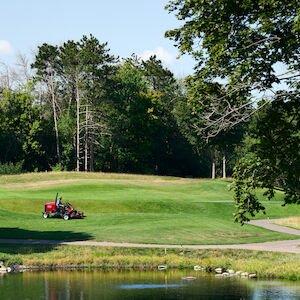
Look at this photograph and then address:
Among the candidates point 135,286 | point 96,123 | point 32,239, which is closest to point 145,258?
point 135,286

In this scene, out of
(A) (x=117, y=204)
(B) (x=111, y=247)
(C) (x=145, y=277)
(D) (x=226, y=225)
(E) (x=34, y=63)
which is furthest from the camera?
(E) (x=34, y=63)

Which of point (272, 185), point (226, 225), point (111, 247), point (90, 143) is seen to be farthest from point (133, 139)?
point (272, 185)

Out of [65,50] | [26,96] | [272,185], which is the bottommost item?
[272,185]

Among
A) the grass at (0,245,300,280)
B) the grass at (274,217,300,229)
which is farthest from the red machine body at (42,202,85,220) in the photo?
the grass at (274,217,300,229)

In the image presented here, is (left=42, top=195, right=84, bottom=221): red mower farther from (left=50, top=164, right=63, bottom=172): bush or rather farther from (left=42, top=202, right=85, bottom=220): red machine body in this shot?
(left=50, top=164, right=63, bottom=172): bush

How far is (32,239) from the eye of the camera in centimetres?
3956

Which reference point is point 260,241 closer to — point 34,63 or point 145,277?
point 145,277

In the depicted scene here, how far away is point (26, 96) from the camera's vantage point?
105 meters

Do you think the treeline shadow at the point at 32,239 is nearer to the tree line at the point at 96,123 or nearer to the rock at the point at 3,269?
the rock at the point at 3,269

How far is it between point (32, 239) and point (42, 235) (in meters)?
1.42

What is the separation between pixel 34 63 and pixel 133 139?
67.5 feet

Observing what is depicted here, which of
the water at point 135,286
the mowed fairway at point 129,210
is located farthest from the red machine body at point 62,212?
the water at point 135,286

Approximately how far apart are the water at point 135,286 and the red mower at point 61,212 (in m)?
18.5

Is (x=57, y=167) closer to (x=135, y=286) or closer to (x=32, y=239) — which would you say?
(x=32, y=239)
